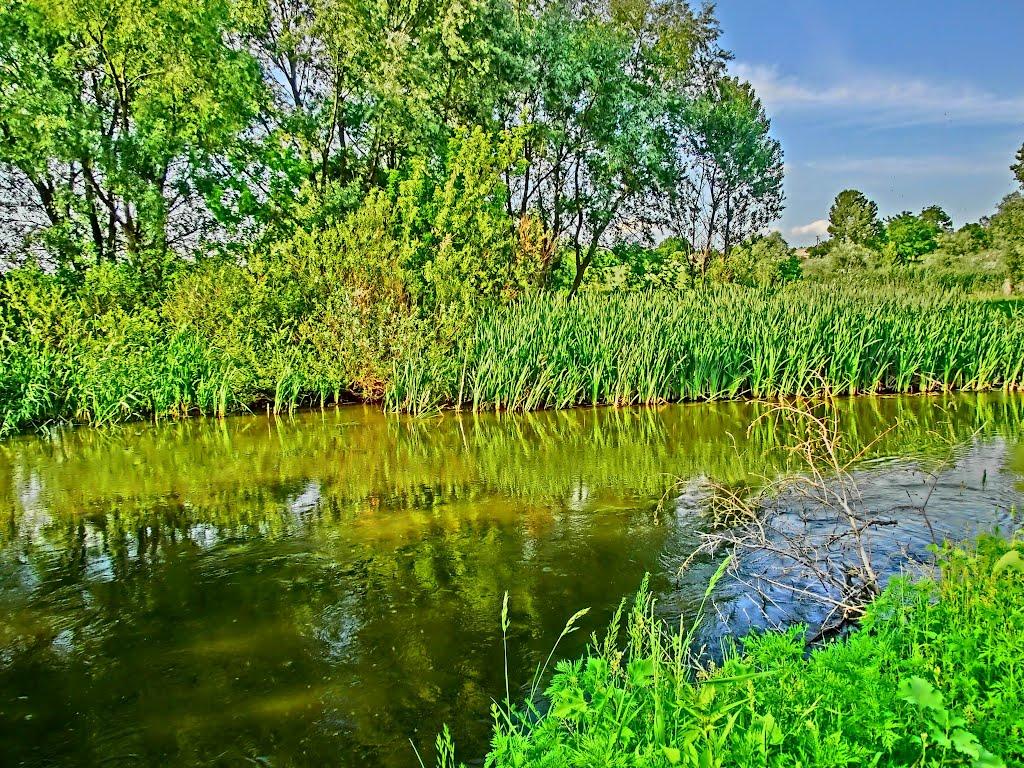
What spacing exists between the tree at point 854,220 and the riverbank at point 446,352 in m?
28.6

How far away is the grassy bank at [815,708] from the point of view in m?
2.03

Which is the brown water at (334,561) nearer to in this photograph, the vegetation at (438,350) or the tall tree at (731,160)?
the vegetation at (438,350)

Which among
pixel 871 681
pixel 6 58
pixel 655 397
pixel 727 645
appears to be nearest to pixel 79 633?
pixel 727 645

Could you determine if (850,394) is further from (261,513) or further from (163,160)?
(163,160)

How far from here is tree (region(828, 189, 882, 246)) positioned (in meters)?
40.7

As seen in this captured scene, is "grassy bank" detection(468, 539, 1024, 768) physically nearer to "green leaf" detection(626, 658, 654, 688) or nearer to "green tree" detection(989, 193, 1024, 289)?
"green leaf" detection(626, 658, 654, 688)

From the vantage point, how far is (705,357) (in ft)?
34.0

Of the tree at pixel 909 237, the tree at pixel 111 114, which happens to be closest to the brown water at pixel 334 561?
the tree at pixel 111 114

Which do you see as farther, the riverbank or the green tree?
the green tree

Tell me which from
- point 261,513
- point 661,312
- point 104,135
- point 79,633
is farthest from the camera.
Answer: point 104,135

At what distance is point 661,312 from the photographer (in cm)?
1150

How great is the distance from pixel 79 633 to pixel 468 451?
4522 millimetres

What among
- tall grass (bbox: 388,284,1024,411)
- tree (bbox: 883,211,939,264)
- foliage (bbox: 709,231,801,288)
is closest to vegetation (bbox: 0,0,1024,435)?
tall grass (bbox: 388,284,1024,411)

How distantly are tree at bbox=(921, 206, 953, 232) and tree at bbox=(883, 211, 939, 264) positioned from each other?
595mm
